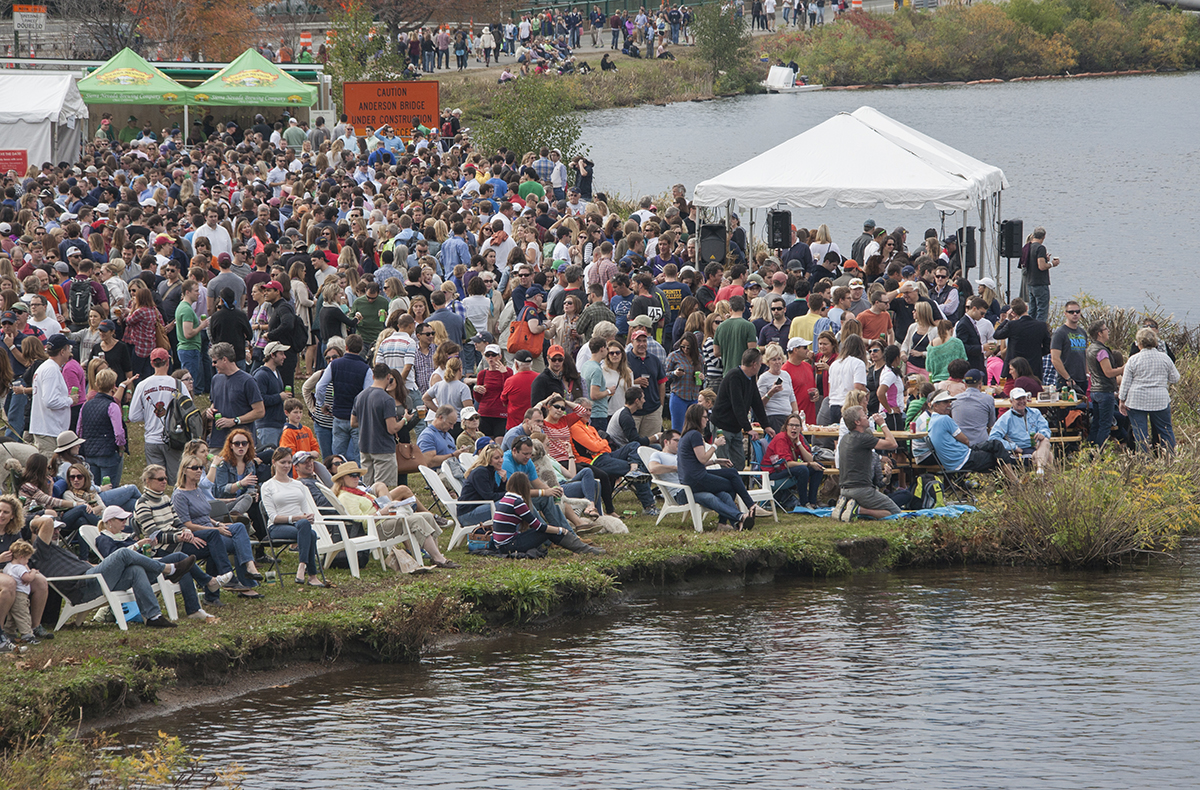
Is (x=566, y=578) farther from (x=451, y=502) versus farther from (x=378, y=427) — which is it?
(x=378, y=427)

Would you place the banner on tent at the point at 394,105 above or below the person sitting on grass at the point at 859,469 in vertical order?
above

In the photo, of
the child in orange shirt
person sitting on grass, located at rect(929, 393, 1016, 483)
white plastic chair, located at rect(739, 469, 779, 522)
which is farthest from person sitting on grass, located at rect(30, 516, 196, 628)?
person sitting on grass, located at rect(929, 393, 1016, 483)

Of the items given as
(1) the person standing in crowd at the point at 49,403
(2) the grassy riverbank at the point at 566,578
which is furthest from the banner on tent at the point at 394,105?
(1) the person standing in crowd at the point at 49,403

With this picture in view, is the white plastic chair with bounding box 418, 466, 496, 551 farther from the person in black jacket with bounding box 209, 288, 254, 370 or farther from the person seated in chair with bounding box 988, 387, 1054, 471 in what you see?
the person seated in chair with bounding box 988, 387, 1054, 471

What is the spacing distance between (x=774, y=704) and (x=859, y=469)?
147 inches

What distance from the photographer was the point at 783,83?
66.9m

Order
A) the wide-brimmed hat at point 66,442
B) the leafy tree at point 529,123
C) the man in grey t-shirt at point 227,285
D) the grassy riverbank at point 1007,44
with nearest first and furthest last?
the wide-brimmed hat at point 66,442
the man in grey t-shirt at point 227,285
the leafy tree at point 529,123
the grassy riverbank at point 1007,44

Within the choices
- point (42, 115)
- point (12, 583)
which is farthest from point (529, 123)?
point (12, 583)

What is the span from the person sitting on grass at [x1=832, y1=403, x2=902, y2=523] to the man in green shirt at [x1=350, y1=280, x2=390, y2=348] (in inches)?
204

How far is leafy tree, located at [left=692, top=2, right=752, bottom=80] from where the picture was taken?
62812 millimetres

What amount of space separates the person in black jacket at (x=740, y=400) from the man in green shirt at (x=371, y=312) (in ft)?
13.4

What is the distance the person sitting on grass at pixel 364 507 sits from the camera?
433 inches

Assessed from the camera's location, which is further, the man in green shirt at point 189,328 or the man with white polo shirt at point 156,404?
the man in green shirt at point 189,328

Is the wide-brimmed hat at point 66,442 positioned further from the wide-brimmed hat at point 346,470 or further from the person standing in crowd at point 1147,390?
the person standing in crowd at point 1147,390
